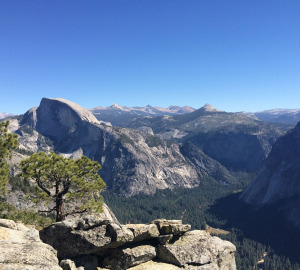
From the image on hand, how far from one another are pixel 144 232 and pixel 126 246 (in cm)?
211

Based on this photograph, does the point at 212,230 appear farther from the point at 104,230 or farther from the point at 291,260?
the point at 104,230

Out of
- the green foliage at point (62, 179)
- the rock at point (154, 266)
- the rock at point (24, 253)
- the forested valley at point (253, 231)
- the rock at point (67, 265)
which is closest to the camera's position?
the rock at point (24, 253)

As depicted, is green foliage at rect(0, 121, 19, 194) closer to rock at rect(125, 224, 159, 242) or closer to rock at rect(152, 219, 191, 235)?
rock at rect(125, 224, 159, 242)

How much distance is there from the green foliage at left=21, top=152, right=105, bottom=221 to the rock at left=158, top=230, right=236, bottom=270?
11.8m

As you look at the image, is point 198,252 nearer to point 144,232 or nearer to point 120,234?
point 144,232

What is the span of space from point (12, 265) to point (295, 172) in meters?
218

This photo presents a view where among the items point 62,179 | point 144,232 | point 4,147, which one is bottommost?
point 144,232

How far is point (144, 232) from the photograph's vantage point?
21578 millimetres

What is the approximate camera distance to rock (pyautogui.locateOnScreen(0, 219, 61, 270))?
13477mm

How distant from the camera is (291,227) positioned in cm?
15888

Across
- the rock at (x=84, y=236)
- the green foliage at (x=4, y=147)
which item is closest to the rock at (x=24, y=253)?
the rock at (x=84, y=236)

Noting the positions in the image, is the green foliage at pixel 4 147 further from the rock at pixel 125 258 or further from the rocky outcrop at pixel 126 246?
the rock at pixel 125 258

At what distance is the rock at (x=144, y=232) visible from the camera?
2125 centimetres

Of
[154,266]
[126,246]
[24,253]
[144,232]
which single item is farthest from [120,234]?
[24,253]
